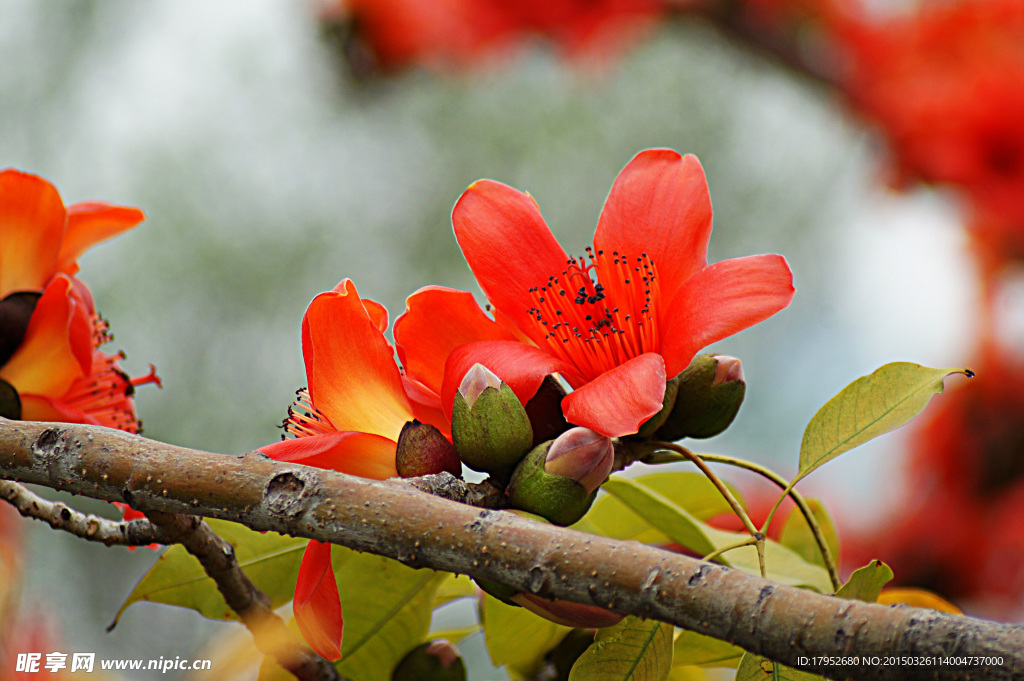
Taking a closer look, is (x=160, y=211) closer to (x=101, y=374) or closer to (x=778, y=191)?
(x=778, y=191)

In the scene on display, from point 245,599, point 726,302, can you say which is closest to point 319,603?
point 245,599

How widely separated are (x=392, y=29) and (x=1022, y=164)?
3.62 feet

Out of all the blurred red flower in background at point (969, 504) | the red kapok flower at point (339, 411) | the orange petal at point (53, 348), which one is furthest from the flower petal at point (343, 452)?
the blurred red flower in background at point (969, 504)

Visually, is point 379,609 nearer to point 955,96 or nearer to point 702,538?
point 702,538

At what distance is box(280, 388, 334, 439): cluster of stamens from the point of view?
0.79ft

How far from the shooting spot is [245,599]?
0.22m

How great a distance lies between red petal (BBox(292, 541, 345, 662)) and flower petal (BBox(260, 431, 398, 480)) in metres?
0.02

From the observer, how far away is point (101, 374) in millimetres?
298

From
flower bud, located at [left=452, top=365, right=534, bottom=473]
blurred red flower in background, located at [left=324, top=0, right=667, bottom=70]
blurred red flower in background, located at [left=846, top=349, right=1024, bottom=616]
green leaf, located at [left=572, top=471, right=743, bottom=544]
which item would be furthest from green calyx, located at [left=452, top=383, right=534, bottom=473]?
blurred red flower in background, located at [left=324, top=0, right=667, bottom=70]

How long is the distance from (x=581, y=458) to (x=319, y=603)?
8 centimetres

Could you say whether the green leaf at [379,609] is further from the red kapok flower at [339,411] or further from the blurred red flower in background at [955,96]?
the blurred red flower in background at [955,96]

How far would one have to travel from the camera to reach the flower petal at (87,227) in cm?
30

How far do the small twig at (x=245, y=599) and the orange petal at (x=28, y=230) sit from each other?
13 centimetres

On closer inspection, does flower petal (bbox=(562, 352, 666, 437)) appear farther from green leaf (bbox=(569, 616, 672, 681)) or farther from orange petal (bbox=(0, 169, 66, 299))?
orange petal (bbox=(0, 169, 66, 299))
